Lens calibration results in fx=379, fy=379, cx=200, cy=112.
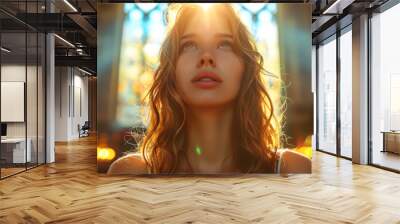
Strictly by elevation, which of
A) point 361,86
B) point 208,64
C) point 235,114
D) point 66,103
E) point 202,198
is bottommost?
point 202,198

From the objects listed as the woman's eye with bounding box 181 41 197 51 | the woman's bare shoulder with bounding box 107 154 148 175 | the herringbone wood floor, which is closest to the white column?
the herringbone wood floor

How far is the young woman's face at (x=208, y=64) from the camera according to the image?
22.4 ft

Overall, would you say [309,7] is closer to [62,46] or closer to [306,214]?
[306,214]

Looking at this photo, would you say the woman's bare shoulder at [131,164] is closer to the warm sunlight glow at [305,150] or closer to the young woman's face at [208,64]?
the young woman's face at [208,64]

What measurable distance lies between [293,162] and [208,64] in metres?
2.40

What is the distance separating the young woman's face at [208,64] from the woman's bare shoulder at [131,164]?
4.52 feet

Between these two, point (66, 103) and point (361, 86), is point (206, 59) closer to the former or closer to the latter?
point (361, 86)

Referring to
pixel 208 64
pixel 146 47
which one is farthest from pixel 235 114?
pixel 146 47

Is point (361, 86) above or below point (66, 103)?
above

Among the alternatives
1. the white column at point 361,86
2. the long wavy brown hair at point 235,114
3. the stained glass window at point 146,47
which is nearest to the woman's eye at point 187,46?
the long wavy brown hair at point 235,114

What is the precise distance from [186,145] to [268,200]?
231 cm

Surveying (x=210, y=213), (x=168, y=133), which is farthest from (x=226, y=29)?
(x=210, y=213)

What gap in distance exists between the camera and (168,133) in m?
6.86

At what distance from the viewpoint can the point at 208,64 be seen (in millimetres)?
6820
